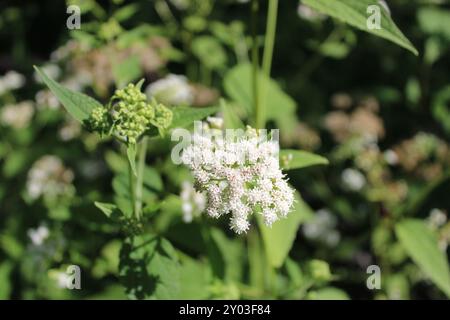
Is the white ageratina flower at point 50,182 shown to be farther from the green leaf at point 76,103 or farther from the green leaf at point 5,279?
the green leaf at point 76,103

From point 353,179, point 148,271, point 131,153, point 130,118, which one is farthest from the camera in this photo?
point 353,179

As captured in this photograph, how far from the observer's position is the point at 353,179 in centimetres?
389

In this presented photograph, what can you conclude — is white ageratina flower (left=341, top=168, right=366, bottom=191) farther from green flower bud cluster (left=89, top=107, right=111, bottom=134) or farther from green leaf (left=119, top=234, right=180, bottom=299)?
green flower bud cluster (left=89, top=107, right=111, bottom=134)

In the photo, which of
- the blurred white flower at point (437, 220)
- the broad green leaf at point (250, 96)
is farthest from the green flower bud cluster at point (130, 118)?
the blurred white flower at point (437, 220)

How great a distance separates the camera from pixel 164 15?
414cm

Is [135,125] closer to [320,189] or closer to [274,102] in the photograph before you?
[274,102]

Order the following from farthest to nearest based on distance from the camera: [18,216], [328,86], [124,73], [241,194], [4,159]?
[328,86]
[4,159]
[18,216]
[124,73]
[241,194]

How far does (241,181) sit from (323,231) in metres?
2.24

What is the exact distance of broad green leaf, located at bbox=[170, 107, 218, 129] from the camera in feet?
6.90

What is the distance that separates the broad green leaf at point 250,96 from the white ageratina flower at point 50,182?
4.02ft

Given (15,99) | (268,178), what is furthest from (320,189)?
(15,99)

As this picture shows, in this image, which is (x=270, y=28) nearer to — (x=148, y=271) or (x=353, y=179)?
(x=148, y=271)

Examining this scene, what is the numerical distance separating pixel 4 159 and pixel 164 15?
1.62 m

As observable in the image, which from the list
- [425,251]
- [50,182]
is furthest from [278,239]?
[50,182]
